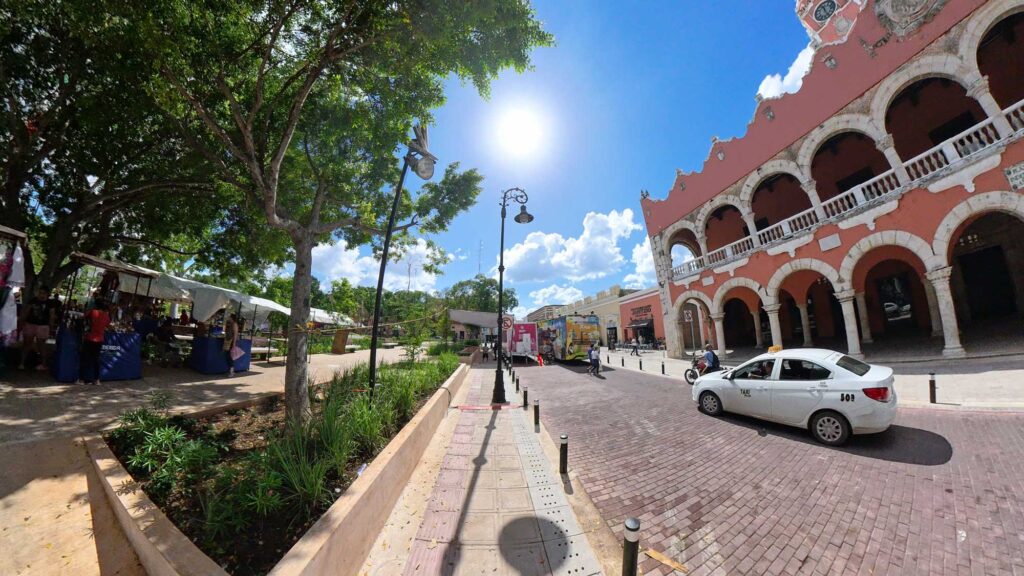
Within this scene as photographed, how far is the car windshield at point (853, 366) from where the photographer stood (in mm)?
5264

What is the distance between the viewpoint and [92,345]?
6.84m

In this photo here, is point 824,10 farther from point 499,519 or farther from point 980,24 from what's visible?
point 499,519

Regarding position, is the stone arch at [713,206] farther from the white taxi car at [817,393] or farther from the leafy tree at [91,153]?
the leafy tree at [91,153]

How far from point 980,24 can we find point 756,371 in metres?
12.5

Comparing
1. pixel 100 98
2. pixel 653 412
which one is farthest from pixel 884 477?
pixel 100 98

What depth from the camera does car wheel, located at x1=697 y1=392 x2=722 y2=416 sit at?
6.97m

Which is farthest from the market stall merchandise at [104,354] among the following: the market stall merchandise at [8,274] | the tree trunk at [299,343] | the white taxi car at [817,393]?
the white taxi car at [817,393]

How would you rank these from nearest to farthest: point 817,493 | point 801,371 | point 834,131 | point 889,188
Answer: point 817,493, point 801,371, point 889,188, point 834,131

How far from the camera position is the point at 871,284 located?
15.2 meters

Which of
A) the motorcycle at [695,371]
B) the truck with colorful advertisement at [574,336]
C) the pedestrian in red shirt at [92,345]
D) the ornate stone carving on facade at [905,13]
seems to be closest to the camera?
the pedestrian in red shirt at [92,345]

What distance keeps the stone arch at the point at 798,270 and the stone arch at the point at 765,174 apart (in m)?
3.21

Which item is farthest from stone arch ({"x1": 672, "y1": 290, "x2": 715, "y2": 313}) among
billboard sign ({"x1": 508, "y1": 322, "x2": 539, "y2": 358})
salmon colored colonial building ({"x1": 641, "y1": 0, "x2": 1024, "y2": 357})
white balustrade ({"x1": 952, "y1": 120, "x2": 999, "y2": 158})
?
white balustrade ({"x1": 952, "y1": 120, "x2": 999, "y2": 158})

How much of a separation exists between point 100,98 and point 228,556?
9.53 meters

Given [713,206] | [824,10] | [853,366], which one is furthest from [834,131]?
[824,10]
